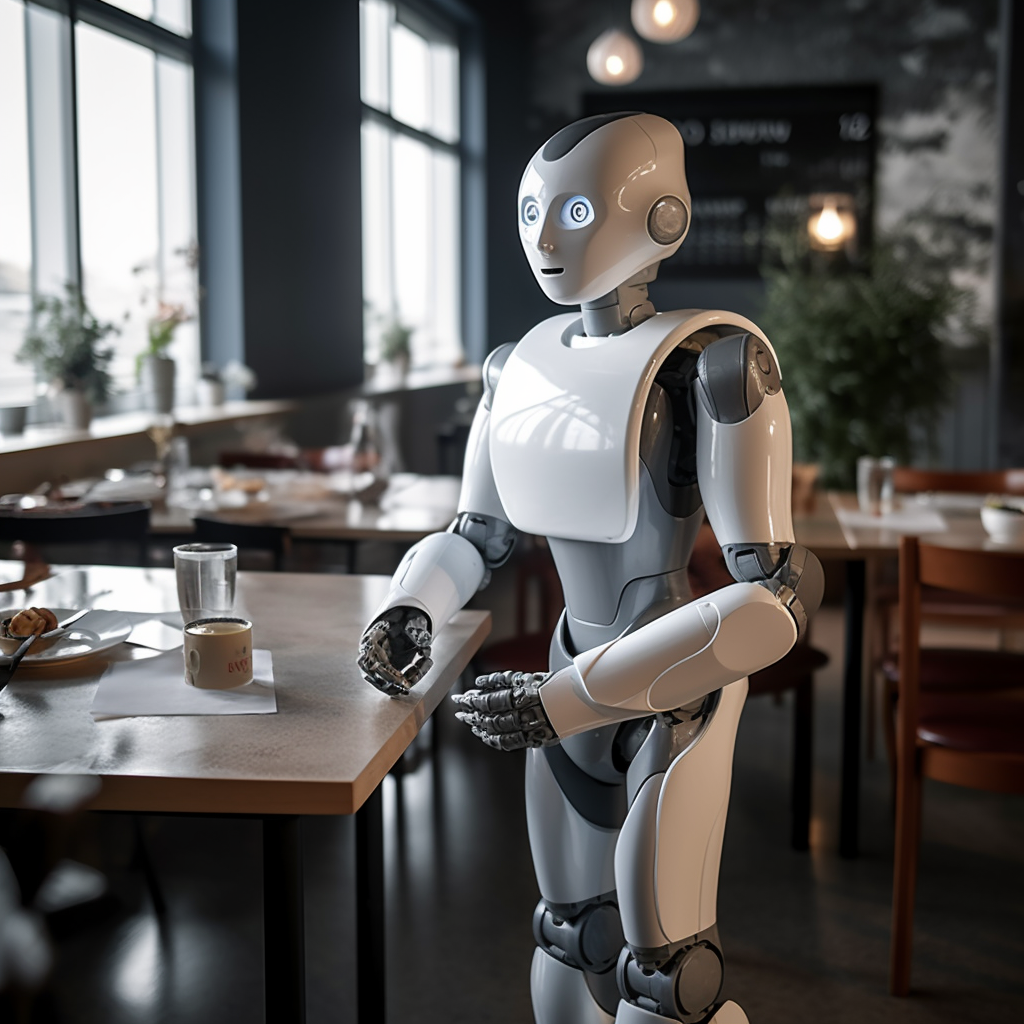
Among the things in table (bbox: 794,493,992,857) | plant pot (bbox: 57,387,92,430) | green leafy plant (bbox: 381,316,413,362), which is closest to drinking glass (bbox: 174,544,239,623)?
table (bbox: 794,493,992,857)

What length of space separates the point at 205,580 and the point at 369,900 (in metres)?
0.44

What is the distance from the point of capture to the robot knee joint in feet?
4.12

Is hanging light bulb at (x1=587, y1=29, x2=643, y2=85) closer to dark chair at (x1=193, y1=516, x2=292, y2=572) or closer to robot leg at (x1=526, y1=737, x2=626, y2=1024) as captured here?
dark chair at (x1=193, y1=516, x2=292, y2=572)

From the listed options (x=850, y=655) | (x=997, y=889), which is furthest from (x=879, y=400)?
(x=997, y=889)

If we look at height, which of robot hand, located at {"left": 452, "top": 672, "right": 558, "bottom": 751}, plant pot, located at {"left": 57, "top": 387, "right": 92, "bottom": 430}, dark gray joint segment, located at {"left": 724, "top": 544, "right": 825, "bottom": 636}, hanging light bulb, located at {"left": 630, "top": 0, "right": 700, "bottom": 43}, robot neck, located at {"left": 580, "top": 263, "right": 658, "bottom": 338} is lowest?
robot hand, located at {"left": 452, "top": 672, "right": 558, "bottom": 751}

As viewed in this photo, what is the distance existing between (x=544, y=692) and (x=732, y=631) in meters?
0.20

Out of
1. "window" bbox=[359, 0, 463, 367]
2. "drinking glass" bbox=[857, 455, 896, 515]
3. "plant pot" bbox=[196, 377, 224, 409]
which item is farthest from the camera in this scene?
"window" bbox=[359, 0, 463, 367]

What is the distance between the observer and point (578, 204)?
4.16 ft

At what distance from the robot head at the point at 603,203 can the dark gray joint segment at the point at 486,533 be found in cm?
30

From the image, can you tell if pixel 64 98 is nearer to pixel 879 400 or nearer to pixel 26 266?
pixel 26 266

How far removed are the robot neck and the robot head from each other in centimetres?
1

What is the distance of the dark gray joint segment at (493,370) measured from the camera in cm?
Answer: 143

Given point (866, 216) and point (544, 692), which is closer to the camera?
point (544, 692)

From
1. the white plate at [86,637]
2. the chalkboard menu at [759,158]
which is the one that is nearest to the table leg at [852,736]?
the white plate at [86,637]
